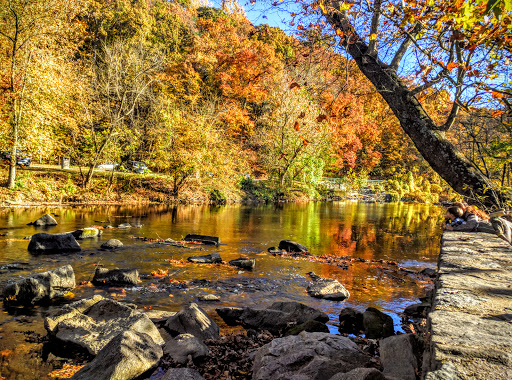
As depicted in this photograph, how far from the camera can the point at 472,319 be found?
2.39m

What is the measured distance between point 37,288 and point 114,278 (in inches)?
51.4

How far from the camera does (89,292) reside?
241 inches

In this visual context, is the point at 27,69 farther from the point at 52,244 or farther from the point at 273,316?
the point at 273,316

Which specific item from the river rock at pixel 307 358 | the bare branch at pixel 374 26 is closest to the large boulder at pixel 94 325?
the river rock at pixel 307 358

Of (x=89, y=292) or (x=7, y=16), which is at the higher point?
(x=7, y=16)

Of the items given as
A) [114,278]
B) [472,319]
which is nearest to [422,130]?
[472,319]

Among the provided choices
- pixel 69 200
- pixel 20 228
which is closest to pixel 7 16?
pixel 69 200

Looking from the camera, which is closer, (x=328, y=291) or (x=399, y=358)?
(x=399, y=358)

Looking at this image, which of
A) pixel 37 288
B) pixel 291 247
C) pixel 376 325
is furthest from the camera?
pixel 291 247

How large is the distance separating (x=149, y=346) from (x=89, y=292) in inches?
118

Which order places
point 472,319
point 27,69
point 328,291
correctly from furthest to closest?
point 27,69 < point 328,291 < point 472,319

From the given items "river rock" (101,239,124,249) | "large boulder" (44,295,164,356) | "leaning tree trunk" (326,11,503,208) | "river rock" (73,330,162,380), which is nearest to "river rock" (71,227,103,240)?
"river rock" (101,239,124,249)

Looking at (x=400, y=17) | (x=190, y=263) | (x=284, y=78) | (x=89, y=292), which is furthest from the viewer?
(x=284, y=78)

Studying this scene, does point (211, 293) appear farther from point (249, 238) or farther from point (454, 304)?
point (249, 238)
